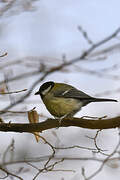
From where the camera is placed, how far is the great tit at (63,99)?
113 inches

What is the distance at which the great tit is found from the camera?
2.88m

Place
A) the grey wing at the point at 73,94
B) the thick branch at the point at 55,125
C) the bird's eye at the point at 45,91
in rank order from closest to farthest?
1. the thick branch at the point at 55,125
2. the grey wing at the point at 73,94
3. the bird's eye at the point at 45,91

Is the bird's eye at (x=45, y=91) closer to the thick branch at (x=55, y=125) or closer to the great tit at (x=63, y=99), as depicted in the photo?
the great tit at (x=63, y=99)

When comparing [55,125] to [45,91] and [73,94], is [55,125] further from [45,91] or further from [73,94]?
[45,91]

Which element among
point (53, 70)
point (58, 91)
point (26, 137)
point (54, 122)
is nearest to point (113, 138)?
point (26, 137)

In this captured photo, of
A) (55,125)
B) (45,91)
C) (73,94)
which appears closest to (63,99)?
(73,94)

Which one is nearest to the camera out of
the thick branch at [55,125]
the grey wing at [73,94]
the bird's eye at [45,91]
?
the thick branch at [55,125]

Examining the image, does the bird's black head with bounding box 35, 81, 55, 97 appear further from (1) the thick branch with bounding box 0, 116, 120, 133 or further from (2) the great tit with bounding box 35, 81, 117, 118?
(1) the thick branch with bounding box 0, 116, 120, 133

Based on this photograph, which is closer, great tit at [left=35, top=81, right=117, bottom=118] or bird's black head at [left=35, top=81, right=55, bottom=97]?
great tit at [left=35, top=81, right=117, bottom=118]

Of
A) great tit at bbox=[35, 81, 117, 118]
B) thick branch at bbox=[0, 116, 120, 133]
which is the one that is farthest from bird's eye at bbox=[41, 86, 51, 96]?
thick branch at bbox=[0, 116, 120, 133]

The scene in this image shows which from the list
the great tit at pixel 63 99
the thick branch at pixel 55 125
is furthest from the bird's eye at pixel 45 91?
the thick branch at pixel 55 125

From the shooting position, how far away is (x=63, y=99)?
298 cm

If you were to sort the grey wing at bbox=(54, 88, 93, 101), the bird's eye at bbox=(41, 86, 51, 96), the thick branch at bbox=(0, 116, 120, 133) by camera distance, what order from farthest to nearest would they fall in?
the bird's eye at bbox=(41, 86, 51, 96) < the grey wing at bbox=(54, 88, 93, 101) < the thick branch at bbox=(0, 116, 120, 133)

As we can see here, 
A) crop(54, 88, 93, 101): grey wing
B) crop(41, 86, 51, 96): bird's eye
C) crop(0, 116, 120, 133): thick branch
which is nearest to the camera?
crop(0, 116, 120, 133): thick branch
